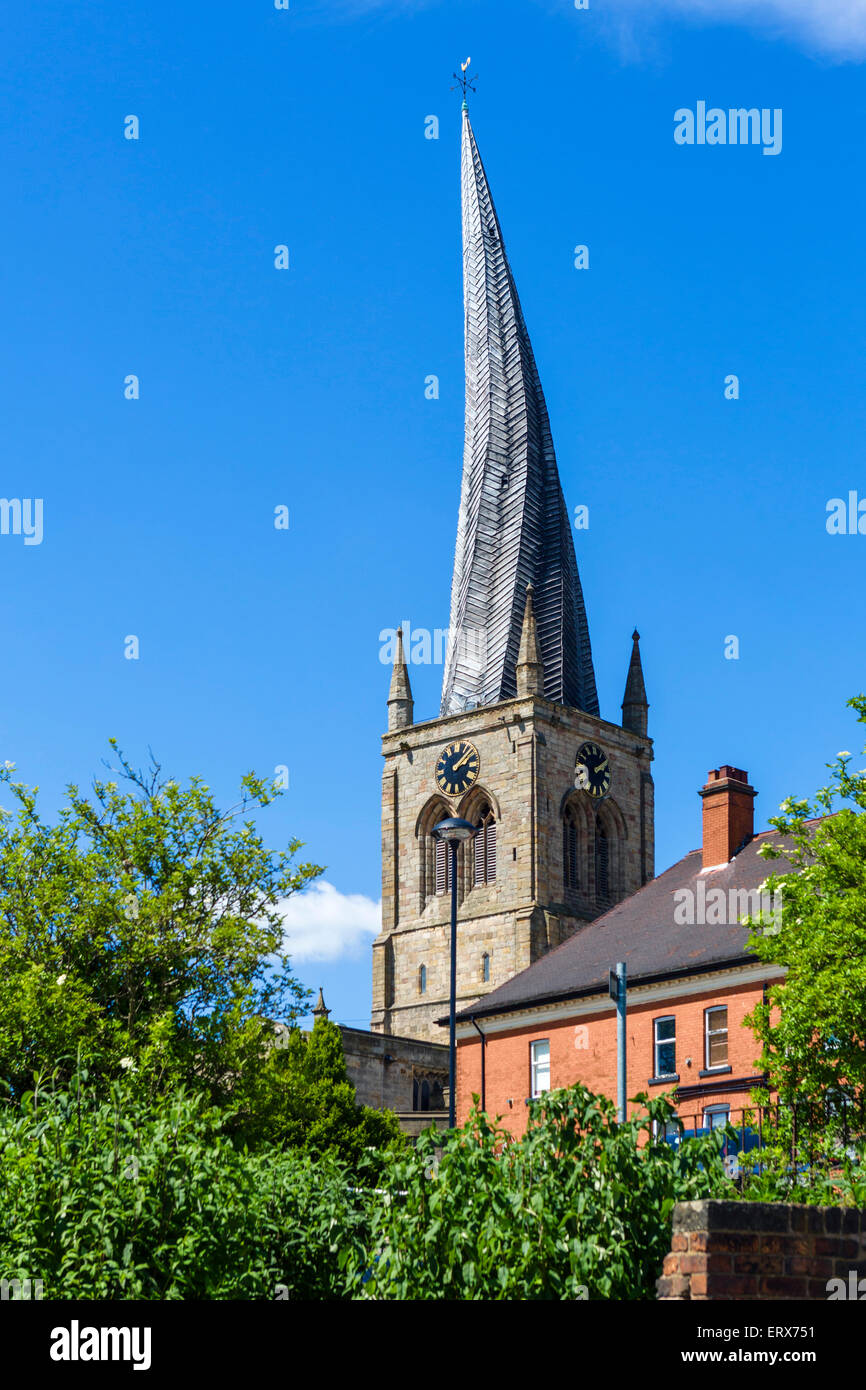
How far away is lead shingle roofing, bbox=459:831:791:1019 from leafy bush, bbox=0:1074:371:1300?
106 feet

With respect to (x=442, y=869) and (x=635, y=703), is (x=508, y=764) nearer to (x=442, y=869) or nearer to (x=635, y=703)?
(x=442, y=869)

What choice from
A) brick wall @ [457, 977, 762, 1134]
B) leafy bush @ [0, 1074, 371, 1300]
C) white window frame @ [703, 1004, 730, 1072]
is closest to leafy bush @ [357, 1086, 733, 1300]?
leafy bush @ [0, 1074, 371, 1300]

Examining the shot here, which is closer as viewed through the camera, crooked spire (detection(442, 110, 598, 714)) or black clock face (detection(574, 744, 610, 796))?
black clock face (detection(574, 744, 610, 796))

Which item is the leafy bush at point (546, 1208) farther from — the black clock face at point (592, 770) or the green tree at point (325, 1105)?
the black clock face at point (592, 770)

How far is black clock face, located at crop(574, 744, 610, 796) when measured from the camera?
91.9m

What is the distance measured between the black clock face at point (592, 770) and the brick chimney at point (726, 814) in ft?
126

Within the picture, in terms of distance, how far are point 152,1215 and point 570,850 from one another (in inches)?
3140

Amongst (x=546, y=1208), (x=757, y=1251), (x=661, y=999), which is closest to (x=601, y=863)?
(x=661, y=999)

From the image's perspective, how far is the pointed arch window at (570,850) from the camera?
90.2 meters

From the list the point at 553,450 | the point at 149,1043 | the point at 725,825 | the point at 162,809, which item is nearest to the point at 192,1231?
the point at 149,1043

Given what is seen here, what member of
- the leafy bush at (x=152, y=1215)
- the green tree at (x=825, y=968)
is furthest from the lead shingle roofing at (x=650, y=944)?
the leafy bush at (x=152, y=1215)

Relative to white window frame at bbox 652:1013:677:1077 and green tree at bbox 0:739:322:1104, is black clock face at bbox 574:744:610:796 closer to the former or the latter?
white window frame at bbox 652:1013:677:1077

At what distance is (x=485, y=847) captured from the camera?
90438 mm
